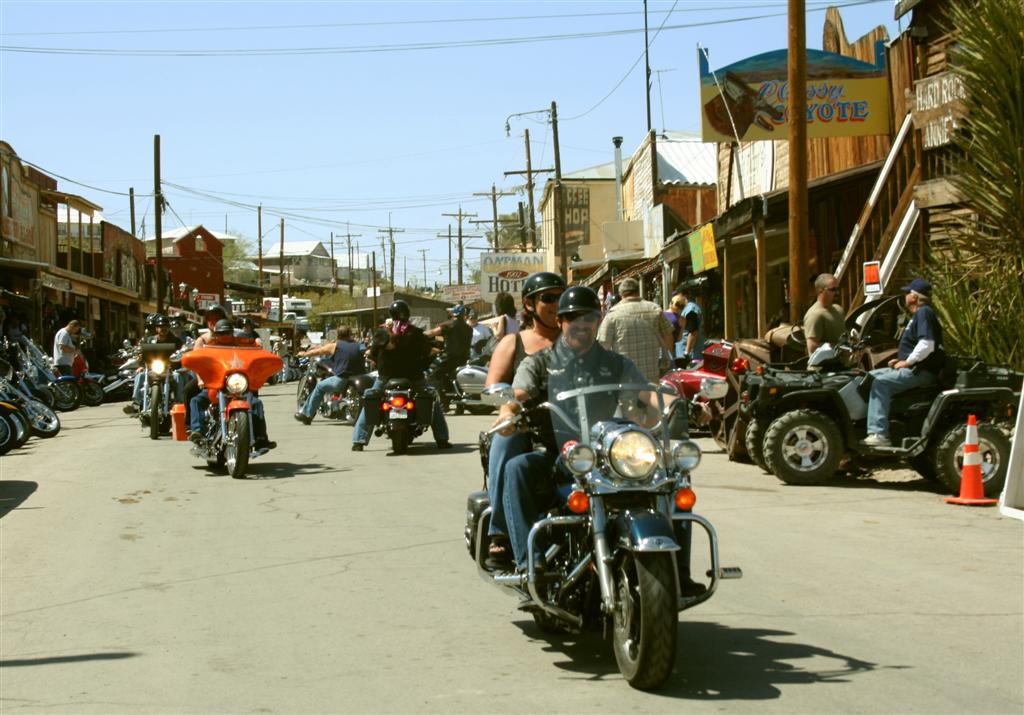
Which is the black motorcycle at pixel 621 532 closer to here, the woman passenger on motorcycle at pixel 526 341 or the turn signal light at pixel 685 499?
the turn signal light at pixel 685 499

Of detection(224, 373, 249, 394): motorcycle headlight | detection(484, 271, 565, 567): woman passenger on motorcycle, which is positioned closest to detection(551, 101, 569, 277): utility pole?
detection(224, 373, 249, 394): motorcycle headlight

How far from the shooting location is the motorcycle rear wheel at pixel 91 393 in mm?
28672

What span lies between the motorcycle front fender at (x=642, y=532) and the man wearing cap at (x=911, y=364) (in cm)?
661

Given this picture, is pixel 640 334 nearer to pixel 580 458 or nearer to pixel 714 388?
pixel 714 388

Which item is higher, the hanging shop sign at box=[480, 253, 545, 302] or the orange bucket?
the hanging shop sign at box=[480, 253, 545, 302]

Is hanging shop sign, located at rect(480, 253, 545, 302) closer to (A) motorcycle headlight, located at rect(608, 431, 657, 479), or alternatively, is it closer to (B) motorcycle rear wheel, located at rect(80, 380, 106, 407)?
(B) motorcycle rear wheel, located at rect(80, 380, 106, 407)

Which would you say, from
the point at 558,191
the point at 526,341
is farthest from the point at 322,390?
the point at 558,191

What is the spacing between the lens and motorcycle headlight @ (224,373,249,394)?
42.4 ft

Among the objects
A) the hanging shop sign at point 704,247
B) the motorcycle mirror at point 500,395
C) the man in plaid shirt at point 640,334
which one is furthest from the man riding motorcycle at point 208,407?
the hanging shop sign at point 704,247

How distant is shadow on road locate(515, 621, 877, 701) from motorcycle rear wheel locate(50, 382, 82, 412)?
2203cm

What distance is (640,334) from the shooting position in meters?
12.1

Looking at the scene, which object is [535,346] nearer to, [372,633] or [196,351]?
[372,633]

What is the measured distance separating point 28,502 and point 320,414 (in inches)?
471

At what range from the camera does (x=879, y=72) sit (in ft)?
66.7
